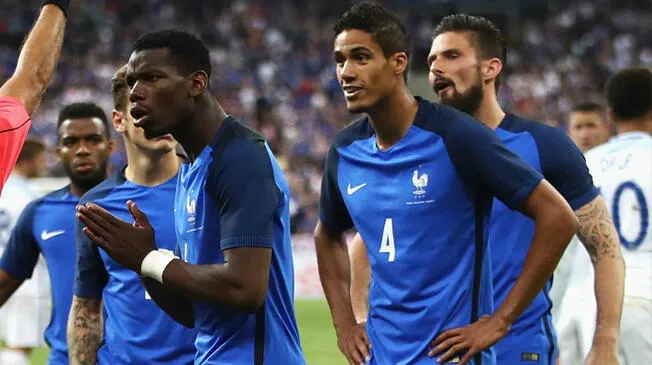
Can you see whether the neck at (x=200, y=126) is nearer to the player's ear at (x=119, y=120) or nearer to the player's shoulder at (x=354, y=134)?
the player's shoulder at (x=354, y=134)

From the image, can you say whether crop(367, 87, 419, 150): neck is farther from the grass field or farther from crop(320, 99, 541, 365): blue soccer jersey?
the grass field

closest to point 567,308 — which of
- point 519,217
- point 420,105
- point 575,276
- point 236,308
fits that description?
point 575,276

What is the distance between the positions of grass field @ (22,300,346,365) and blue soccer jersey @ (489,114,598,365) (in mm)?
8869

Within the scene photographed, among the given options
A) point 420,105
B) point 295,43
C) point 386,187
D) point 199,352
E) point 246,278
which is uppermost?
point 295,43

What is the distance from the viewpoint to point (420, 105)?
186 inches

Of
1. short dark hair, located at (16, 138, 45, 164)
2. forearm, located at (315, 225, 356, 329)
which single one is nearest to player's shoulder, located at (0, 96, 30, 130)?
forearm, located at (315, 225, 356, 329)

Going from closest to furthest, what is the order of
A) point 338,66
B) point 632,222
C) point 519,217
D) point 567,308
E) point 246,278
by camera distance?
1. point 246,278
2. point 338,66
3. point 519,217
4. point 632,222
5. point 567,308

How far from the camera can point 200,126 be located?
452 centimetres

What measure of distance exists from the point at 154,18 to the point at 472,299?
32602 mm

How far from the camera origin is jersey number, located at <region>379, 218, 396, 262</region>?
4.62 m

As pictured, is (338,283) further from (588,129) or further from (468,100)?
(588,129)

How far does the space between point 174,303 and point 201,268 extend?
573 mm

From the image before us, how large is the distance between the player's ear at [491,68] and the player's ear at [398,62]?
95 centimetres

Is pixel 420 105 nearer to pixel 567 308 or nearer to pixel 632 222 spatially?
pixel 632 222
